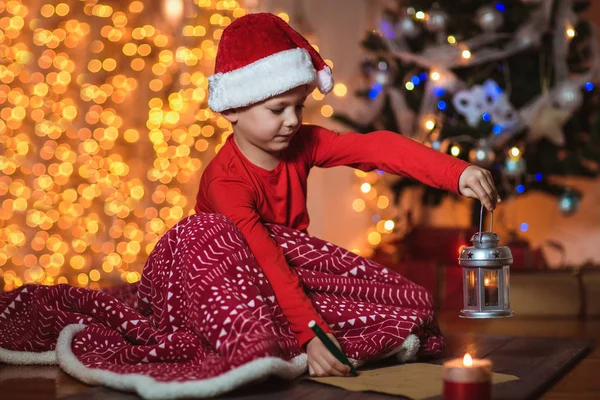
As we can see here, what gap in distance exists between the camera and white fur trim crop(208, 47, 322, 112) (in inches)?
65.6

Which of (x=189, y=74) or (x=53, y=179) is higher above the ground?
(x=189, y=74)

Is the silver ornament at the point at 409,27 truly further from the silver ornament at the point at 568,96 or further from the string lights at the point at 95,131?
the string lights at the point at 95,131

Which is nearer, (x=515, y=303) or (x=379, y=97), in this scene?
(x=515, y=303)

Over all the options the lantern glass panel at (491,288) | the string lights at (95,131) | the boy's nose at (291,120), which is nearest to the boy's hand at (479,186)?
the lantern glass panel at (491,288)

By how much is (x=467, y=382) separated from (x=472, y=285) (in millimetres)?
440

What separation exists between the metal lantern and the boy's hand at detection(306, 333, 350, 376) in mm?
240

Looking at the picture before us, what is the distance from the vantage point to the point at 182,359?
163 cm

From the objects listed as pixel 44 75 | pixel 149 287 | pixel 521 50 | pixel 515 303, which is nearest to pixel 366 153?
pixel 149 287

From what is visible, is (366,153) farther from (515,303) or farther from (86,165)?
(86,165)

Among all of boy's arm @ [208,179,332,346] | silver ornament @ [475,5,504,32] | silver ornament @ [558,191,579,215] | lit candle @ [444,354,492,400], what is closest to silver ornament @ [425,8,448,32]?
silver ornament @ [475,5,504,32]

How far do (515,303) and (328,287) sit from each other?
1047 mm

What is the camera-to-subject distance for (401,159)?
1748mm

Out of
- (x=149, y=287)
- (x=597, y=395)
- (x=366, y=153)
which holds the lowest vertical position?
(x=597, y=395)

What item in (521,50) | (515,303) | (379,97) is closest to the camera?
(515,303)
